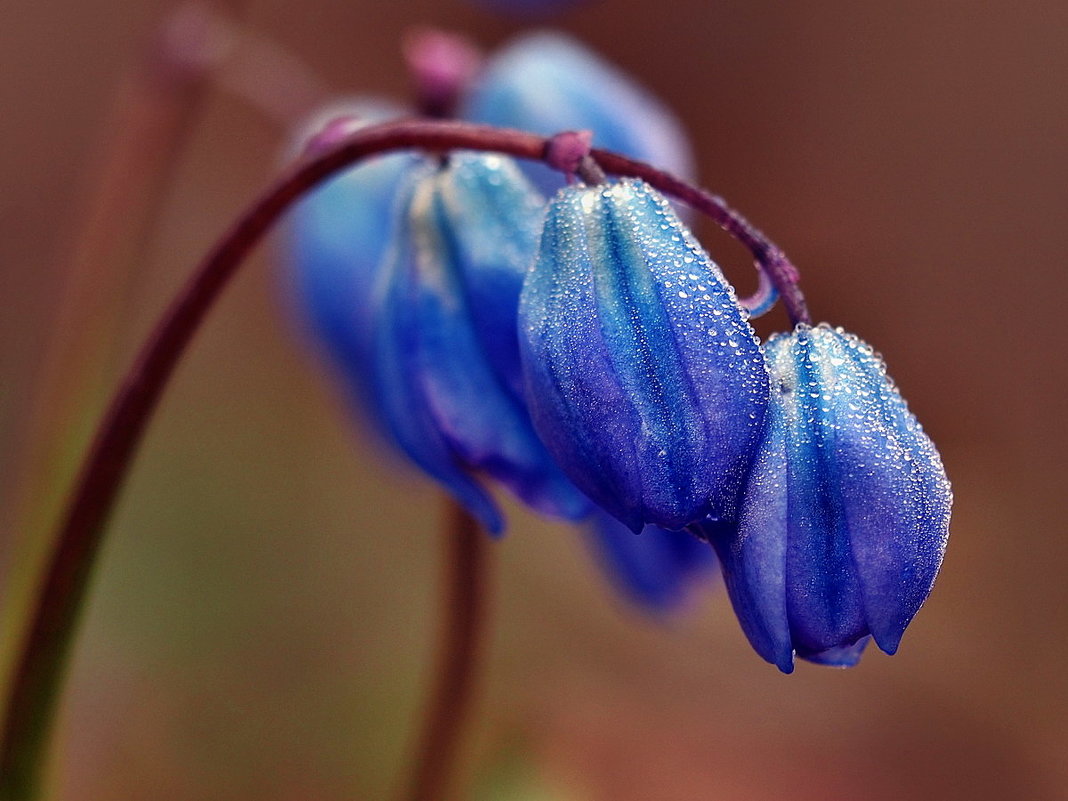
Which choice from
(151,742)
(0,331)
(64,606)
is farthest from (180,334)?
(0,331)

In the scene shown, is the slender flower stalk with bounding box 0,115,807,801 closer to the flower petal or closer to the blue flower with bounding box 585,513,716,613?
the flower petal

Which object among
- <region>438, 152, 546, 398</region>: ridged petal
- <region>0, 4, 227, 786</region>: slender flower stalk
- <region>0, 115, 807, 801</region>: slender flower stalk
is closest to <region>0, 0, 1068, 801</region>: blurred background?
<region>0, 4, 227, 786</region>: slender flower stalk

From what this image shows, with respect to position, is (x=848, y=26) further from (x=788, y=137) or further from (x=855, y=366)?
(x=855, y=366)

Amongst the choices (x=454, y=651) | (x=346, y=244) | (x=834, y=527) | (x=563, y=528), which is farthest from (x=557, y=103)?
(x=563, y=528)

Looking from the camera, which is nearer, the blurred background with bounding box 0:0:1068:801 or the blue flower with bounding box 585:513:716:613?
the blue flower with bounding box 585:513:716:613

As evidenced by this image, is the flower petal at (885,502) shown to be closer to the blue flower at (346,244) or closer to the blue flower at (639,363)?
the blue flower at (639,363)
